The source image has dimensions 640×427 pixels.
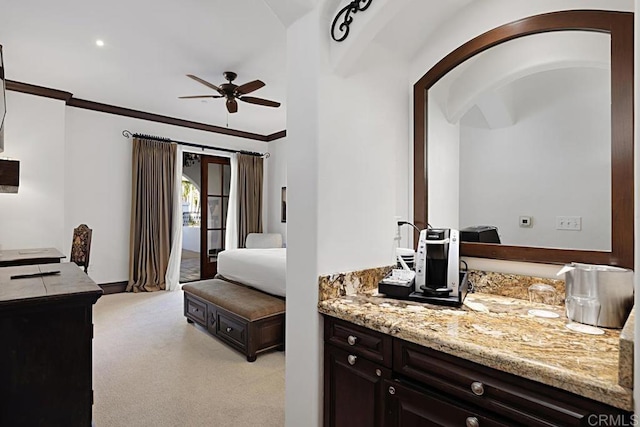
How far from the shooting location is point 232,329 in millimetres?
3252

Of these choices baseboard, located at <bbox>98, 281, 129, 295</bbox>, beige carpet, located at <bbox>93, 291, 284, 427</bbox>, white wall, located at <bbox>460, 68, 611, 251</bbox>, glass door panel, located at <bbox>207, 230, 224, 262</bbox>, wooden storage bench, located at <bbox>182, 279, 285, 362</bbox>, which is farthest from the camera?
glass door panel, located at <bbox>207, 230, 224, 262</bbox>

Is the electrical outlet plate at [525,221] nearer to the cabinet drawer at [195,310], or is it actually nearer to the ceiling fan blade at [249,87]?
the ceiling fan blade at [249,87]

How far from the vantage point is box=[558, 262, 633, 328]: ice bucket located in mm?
1180

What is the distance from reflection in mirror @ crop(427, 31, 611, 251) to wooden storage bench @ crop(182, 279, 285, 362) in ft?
6.08

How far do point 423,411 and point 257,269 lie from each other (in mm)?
2725

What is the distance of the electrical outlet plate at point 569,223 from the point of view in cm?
149

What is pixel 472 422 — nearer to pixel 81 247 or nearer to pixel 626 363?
A: pixel 626 363

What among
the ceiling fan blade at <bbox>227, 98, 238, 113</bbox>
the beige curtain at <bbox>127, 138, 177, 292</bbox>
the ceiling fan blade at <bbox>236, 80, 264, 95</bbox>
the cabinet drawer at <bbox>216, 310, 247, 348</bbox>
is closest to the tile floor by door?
the beige curtain at <bbox>127, 138, 177, 292</bbox>

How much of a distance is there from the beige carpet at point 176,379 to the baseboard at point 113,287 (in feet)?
4.21

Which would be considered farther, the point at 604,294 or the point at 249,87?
the point at 249,87

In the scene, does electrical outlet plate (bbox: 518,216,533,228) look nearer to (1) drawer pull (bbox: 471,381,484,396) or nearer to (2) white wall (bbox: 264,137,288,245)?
(1) drawer pull (bbox: 471,381,484,396)

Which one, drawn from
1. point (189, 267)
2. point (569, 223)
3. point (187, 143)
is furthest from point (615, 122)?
point (189, 267)

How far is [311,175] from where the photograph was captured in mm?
1585

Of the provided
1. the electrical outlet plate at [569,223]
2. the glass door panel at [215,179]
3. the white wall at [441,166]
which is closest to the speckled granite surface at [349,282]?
the white wall at [441,166]
